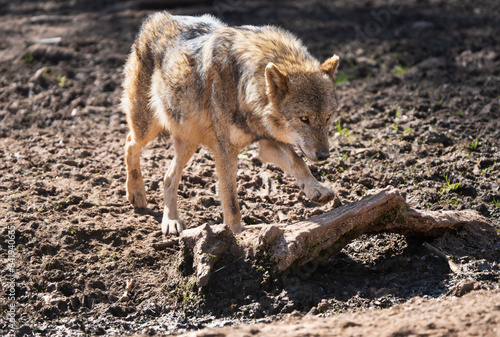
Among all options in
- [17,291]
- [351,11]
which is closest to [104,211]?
[17,291]

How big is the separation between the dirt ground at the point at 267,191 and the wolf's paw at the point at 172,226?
86 millimetres

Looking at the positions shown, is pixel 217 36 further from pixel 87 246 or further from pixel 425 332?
pixel 425 332

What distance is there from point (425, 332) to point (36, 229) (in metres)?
3.69

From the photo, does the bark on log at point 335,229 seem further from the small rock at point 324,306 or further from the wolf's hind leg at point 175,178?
the wolf's hind leg at point 175,178

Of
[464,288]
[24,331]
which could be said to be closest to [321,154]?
[464,288]

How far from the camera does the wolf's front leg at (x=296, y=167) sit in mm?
5102

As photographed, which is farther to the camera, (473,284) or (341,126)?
(341,126)

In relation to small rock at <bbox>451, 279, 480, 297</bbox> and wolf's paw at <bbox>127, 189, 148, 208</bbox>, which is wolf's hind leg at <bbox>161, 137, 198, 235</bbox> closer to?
wolf's paw at <bbox>127, 189, 148, 208</bbox>

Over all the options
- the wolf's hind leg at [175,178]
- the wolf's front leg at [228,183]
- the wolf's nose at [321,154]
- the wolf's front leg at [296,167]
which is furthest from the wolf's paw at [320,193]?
the wolf's hind leg at [175,178]

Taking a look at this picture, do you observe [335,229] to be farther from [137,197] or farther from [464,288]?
[137,197]

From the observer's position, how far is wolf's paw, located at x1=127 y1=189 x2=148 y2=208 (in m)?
6.30

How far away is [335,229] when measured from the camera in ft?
15.5

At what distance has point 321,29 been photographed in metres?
11.5

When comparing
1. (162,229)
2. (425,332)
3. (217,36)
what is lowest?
(162,229)
